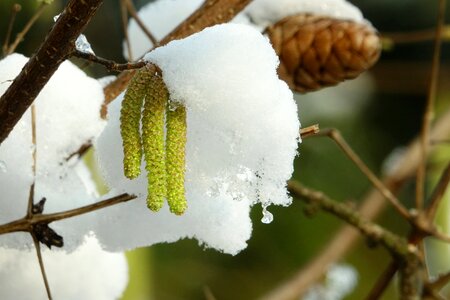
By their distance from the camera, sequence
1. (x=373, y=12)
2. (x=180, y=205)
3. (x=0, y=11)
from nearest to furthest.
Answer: (x=180, y=205) → (x=0, y=11) → (x=373, y=12)


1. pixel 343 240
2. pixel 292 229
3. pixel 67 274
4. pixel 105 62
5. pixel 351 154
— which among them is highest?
pixel 105 62

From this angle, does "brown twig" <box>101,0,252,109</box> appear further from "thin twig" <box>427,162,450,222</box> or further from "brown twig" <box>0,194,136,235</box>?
"thin twig" <box>427,162,450,222</box>

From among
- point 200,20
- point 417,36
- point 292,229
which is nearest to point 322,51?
point 200,20

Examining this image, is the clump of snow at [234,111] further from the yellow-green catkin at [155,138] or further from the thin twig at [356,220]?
the thin twig at [356,220]

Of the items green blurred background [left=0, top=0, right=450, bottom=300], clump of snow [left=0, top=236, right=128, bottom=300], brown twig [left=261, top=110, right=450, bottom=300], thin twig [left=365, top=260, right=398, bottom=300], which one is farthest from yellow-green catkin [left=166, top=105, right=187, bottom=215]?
green blurred background [left=0, top=0, right=450, bottom=300]

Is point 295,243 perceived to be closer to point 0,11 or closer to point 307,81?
point 0,11

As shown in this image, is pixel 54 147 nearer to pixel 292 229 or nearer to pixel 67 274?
pixel 67 274

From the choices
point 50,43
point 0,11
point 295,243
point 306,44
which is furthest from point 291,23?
point 295,243
